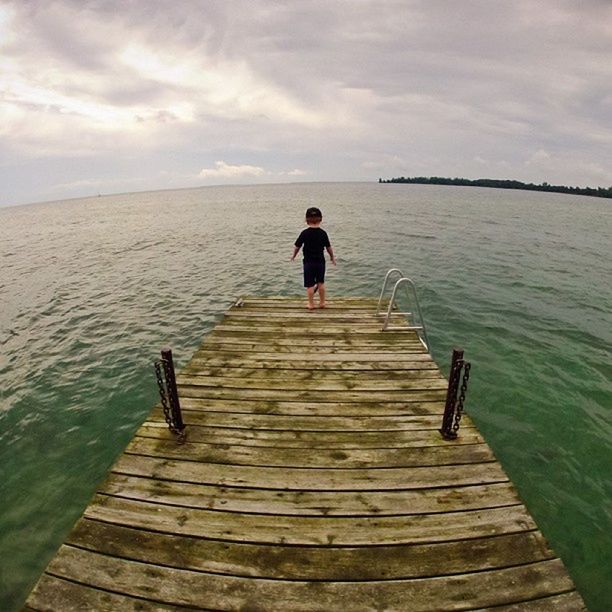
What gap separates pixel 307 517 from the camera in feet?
12.0

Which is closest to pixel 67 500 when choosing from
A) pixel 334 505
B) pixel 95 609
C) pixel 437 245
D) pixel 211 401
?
pixel 211 401

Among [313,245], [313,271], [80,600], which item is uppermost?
[313,245]

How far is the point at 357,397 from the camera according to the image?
5.68m

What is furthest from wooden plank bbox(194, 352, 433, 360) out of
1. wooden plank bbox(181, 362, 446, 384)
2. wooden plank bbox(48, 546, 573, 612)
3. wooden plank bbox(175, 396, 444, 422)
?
wooden plank bbox(48, 546, 573, 612)

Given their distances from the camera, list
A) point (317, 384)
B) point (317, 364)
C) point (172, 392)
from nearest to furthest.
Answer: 1. point (172, 392)
2. point (317, 384)
3. point (317, 364)

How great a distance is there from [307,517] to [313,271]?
558 centimetres

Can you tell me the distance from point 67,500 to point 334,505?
4.92 metres

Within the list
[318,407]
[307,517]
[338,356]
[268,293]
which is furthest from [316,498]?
[268,293]

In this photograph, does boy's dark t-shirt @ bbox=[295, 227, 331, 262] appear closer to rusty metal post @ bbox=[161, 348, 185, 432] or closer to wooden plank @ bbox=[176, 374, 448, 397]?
wooden plank @ bbox=[176, 374, 448, 397]

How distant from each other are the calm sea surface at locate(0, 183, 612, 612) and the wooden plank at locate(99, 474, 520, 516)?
7.15ft

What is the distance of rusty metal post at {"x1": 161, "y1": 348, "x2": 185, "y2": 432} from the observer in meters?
4.25

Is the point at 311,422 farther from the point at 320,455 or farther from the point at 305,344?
the point at 305,344

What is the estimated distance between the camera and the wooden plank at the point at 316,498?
12.3 ft

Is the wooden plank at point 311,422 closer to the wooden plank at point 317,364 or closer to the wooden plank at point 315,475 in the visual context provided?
the wooden plank at point 315,475
